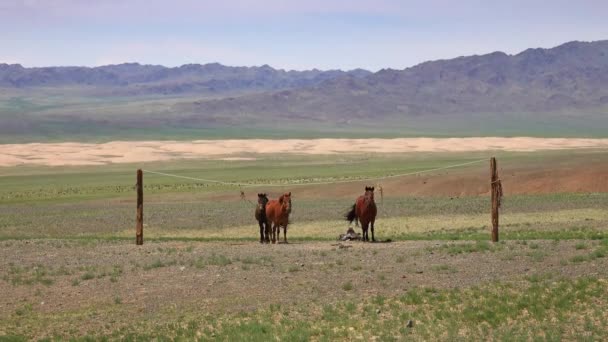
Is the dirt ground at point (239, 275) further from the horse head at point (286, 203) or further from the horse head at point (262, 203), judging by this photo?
the horse head at point (262, 203)

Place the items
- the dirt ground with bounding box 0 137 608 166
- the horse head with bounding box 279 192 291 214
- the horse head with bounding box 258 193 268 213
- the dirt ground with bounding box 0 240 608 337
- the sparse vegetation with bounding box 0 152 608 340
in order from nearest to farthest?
the sparse vegetation with bounding box 0 152 608 340
the dirt ground with bounding box 0 240 608 337
the horse head with bounding box 279 192 291 214
the horse head with bounding box 258 193 268 213
the dirt ground with bounding box 0 137 608 166

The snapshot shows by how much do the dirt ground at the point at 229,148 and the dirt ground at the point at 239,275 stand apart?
84368 mm

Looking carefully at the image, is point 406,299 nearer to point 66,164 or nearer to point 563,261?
point 563,261

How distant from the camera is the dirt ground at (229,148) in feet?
360

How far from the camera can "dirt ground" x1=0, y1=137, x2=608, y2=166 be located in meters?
110

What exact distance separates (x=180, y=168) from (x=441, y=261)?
7439 centimetres

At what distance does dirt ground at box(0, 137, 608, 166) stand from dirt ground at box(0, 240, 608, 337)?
84368mm

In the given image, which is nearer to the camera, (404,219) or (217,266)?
(217,266)

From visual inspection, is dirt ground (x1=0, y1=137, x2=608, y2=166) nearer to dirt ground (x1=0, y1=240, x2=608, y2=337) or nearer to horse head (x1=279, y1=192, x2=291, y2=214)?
horse head (x1=279, y1=192, x2=291, y2=214)

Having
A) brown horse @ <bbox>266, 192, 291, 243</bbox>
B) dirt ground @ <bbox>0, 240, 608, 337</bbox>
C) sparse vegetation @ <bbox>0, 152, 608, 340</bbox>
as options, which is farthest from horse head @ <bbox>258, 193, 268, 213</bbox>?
dirt ground @ <bbox>0, 240, 608, 337</bbox>

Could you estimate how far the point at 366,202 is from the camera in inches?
930

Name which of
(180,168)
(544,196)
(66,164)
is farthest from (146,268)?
(66,164)

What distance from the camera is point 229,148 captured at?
13000 centimetres

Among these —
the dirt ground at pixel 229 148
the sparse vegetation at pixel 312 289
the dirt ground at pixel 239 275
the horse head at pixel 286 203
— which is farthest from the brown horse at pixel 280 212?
the dirt ground at pixel 229 148
